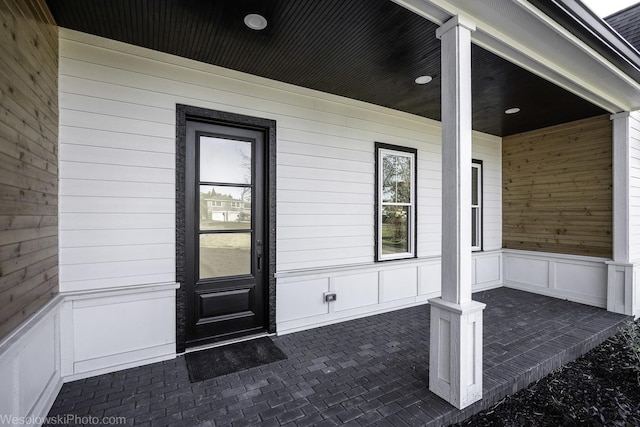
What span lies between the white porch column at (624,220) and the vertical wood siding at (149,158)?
3.78 meters

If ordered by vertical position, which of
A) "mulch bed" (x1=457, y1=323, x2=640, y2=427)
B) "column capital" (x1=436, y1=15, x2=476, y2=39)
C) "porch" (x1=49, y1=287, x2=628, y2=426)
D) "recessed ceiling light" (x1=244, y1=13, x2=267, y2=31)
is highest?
"recessed ceiling light" (x1=244, y1=13, x2=267, y2=31)

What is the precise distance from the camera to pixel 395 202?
4.40 metres

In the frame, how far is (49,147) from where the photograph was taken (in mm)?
2230

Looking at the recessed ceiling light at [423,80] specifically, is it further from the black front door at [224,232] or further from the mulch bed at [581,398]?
the mulch bed at [581,398]

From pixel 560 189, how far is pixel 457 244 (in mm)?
4007

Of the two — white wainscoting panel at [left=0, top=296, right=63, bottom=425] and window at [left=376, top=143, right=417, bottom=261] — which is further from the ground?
window at [left=376, top=143, right=417, bottom=261]

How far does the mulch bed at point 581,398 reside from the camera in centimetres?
217

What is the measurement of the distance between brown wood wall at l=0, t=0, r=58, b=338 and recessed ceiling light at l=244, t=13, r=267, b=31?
1350mm

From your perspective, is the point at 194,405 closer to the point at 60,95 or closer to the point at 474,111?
the point at 60,95

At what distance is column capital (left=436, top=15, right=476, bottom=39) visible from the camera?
7.02 feet

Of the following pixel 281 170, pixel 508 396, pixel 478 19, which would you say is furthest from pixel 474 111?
pixel 508 396

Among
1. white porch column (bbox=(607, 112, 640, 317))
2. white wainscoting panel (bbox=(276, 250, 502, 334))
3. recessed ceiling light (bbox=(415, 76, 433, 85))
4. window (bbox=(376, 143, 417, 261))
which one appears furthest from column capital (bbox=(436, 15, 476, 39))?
white porch column (bbox=(607, 112, 640, 317))

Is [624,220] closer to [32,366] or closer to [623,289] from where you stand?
Result: [623,289]

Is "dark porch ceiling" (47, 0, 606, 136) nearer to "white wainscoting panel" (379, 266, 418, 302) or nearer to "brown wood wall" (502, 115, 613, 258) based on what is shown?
"brown wood wall" (502, 115, 613, 258)
